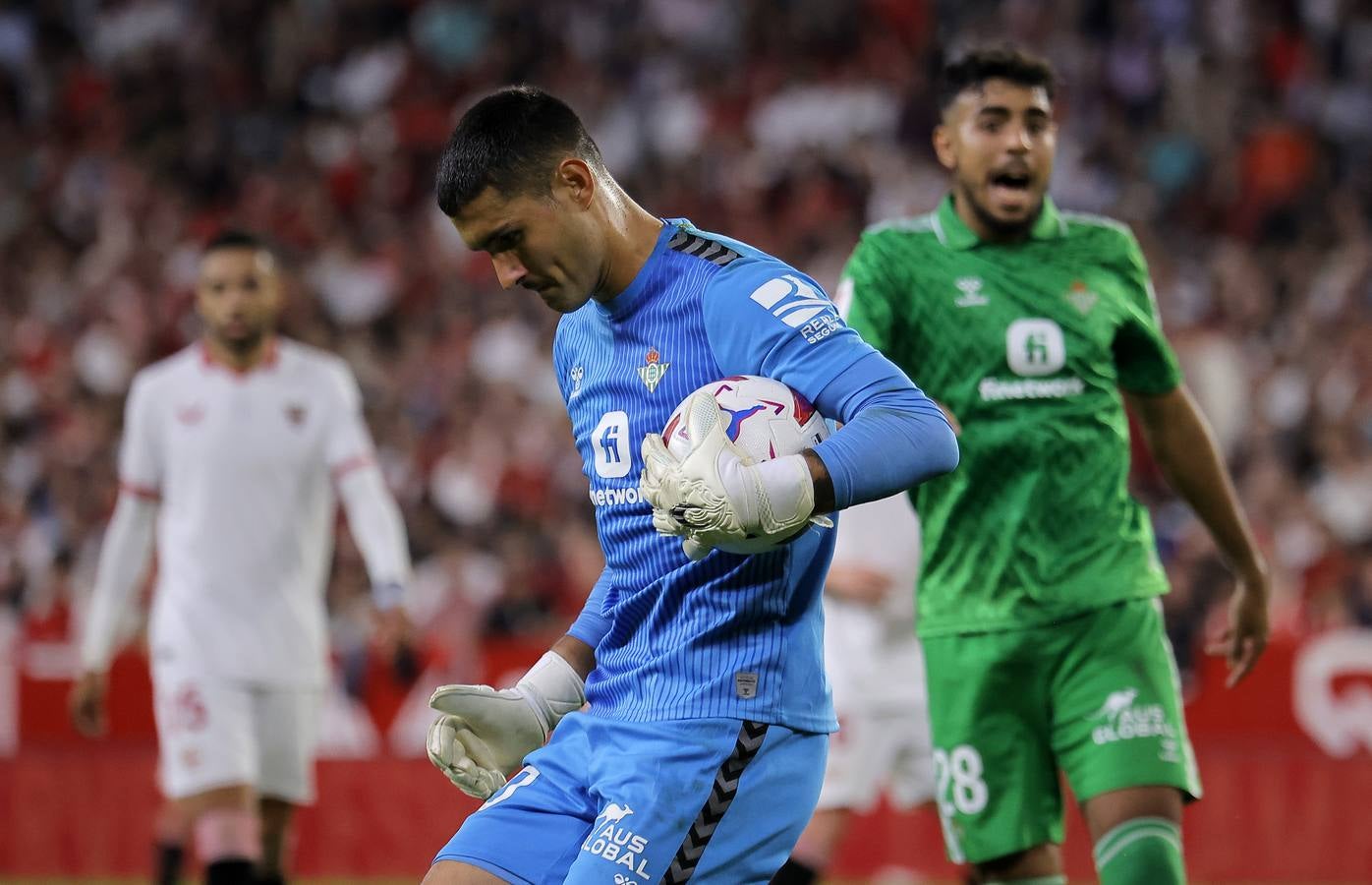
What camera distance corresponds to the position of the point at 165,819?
7.74 m

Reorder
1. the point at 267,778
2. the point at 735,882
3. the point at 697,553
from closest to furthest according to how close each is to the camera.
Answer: the point at 697,553 → the point at 735,882 → the point at 267,778

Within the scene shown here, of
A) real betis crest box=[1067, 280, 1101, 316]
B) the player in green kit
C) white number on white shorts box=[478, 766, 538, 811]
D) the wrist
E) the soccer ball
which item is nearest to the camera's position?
the soccer ball

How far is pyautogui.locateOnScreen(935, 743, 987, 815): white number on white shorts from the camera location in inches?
192

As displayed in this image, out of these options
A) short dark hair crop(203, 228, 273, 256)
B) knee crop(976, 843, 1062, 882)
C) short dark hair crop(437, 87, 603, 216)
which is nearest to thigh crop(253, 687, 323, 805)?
short dark hair crop(203, 228, 273, 256)

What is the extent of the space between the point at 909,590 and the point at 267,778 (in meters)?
2.78

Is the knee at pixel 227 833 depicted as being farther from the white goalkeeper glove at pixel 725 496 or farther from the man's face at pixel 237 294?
the white goalkeeper glove at pixel 725 496

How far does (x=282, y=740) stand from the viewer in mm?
7180

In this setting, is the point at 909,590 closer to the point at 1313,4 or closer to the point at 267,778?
the point at 267,778

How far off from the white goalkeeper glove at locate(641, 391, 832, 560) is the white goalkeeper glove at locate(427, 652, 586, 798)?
0.76 meters

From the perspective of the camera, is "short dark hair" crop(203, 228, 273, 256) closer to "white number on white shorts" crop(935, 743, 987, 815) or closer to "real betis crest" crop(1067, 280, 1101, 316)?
"real betis crest" crop(1067, 280, 1101, 316)

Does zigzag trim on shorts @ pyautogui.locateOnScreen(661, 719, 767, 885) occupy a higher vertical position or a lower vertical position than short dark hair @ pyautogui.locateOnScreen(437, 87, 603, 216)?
lower

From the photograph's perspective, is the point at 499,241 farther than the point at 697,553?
Yes

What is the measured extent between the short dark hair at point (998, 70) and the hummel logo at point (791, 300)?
1.75 m

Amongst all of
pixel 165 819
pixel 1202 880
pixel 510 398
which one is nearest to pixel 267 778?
pixel 165 819
